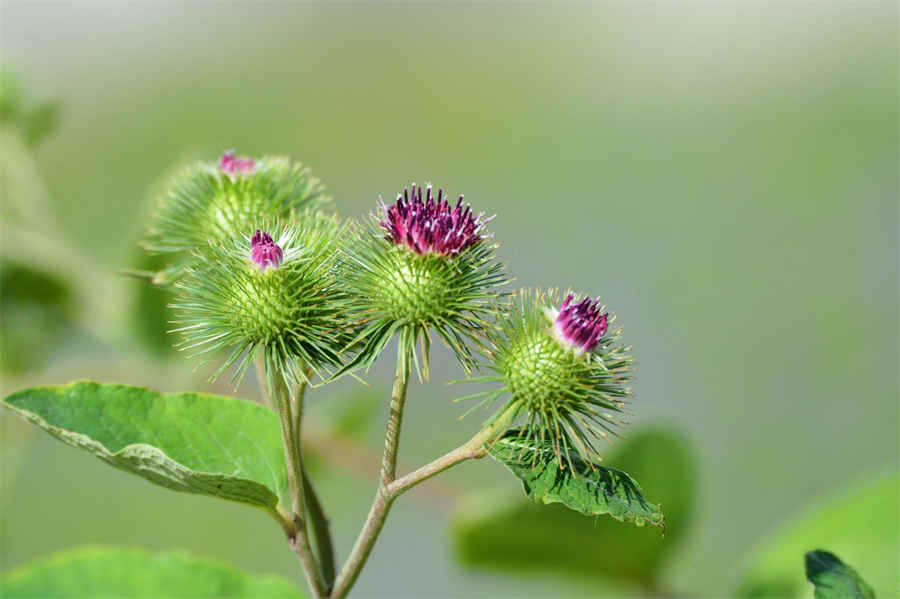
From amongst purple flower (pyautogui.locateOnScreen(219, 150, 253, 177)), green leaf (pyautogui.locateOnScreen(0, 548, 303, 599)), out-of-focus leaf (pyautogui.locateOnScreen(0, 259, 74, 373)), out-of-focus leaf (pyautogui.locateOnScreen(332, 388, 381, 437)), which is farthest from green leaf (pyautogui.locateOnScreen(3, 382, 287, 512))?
out-of-focus leaf (pyautogui.locateOnScreen(0, 259, 74, 373))

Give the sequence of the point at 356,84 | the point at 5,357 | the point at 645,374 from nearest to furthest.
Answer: the point at 5,357
the point at 645,374
the point at 356,84

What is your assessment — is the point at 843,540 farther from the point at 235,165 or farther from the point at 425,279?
the point at 235,165

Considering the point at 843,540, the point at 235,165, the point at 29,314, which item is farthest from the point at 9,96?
the point at 843,540

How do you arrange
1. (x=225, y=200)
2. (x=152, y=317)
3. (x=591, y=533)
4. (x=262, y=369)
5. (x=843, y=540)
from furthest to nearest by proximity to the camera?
(x=152, y=317) → (x=591, y=533) → (x=843, y=540) → (x=225, y=200) → (x=262, y=369)

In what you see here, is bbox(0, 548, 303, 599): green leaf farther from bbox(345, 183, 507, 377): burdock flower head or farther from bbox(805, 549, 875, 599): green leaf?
bbox(805, 549, 875, 599): green leaf

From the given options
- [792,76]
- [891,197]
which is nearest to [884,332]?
[891,197]

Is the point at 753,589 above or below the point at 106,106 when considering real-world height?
below

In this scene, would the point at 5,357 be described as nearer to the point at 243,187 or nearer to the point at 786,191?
the point at 243,187
